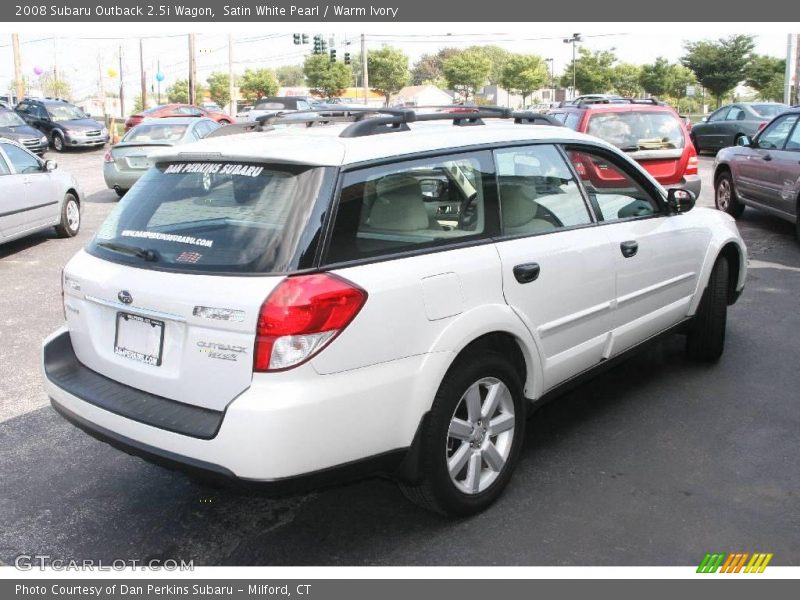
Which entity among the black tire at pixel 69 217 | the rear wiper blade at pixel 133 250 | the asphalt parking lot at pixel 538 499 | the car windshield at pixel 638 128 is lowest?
the asphalt parking lot at pixel 538 499

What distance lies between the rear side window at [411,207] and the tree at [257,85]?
89.7m

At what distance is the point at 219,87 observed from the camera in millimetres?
106438

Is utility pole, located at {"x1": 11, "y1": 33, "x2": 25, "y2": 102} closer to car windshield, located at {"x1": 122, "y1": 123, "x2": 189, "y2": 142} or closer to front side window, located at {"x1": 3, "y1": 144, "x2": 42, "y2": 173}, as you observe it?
car windshield, located at {"x1": 122, "y1": 123, "x2": 189, "y2": 142}

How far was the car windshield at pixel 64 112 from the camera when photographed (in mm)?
29812

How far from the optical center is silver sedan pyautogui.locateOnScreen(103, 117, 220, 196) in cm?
1520

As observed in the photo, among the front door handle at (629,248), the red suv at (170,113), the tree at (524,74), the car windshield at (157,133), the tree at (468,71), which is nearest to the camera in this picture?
the front door handle at (629,248)

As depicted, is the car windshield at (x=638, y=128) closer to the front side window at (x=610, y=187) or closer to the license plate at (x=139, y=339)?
the front side window at (x=610, y=187)

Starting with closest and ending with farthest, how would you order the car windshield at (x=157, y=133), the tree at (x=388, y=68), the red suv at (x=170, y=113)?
the car windshield at (x=157, y=133) → the red suv at (x=170, y=113) → the tree at (x=388, y=68)

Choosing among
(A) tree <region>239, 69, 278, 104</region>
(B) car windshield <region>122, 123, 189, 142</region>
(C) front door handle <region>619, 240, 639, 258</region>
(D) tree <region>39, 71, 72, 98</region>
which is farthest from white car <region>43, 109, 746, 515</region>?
(D) tree <region>39, 71, 72, 98</region>

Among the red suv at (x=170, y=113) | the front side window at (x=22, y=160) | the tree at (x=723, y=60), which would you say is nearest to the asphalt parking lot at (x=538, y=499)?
the front side window at (x=22, y=160)

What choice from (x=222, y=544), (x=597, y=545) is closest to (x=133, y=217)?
(x=222, y=544)

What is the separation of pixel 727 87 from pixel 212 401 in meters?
55.9

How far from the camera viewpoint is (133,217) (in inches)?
142
